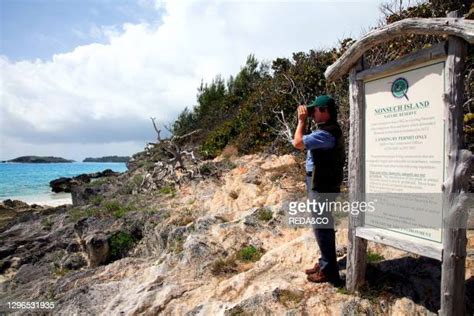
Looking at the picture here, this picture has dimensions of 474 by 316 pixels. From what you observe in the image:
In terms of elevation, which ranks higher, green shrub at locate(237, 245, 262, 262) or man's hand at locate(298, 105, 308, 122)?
man's hand at locate(298, 105, 308, 122)

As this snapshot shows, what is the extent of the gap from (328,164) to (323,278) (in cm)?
128

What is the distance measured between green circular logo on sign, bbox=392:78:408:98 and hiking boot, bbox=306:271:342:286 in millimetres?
2005

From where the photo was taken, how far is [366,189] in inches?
147

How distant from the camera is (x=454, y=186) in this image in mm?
2896

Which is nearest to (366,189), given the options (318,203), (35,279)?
(318,203)

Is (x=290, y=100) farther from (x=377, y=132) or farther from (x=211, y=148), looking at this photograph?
(x=377, y=132)

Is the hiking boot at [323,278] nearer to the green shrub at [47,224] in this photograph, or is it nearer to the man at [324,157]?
the man at [324,157]

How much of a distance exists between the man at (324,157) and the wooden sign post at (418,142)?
0.19 m

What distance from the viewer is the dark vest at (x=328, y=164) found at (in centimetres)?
371

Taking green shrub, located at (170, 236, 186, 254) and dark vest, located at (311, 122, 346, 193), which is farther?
green shrub, located at (170, 236, 186, 254)

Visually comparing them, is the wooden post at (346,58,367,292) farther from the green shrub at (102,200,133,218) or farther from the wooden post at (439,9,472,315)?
the green shrub at (102,200,133,218)

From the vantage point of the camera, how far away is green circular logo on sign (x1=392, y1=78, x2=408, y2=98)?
3295mm

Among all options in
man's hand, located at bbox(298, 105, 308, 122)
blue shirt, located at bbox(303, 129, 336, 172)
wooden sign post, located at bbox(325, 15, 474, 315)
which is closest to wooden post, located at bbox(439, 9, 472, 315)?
wooden sign post, located at bbox(325, 15, 474, 315)

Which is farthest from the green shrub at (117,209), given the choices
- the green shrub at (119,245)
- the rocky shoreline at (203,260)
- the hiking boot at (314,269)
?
the hiking boot at (314,269)
